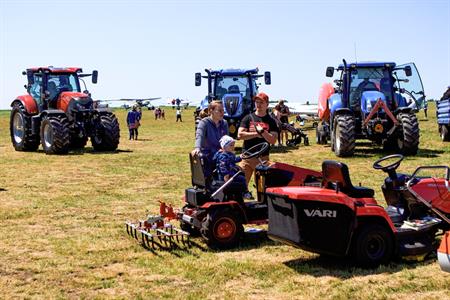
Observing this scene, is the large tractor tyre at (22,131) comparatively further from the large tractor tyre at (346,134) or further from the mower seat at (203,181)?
the mower seat at (203,181)

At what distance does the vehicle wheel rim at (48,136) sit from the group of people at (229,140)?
1263 cm

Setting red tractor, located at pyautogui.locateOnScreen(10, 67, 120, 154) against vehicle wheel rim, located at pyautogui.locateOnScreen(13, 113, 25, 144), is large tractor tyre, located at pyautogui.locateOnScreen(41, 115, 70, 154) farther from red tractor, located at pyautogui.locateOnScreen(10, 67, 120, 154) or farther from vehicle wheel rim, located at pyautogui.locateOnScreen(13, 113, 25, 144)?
vehicle wheel rim, located at pyautogui.locateOnScreen(13, 113, 25, 144)

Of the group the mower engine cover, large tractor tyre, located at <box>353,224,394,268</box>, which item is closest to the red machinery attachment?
the mower engine cover

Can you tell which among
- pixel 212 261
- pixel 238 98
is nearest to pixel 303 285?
pixel 212 261

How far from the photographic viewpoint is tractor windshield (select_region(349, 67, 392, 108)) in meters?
18.0

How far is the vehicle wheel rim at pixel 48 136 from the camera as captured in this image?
790 inches

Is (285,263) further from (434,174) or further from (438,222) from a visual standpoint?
(434,174)

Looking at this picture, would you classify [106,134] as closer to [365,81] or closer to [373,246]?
[365,81]

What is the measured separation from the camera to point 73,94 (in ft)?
68.9

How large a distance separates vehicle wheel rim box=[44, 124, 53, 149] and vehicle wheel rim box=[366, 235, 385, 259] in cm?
1501

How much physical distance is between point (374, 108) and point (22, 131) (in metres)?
11.7

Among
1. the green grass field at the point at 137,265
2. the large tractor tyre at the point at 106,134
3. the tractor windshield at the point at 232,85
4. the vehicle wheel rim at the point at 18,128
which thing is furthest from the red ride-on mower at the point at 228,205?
the vehicle wheel rim at the point at 18,128

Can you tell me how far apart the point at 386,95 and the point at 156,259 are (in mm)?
12158

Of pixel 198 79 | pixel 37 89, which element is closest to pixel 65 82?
pixel 37 89
